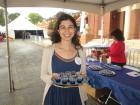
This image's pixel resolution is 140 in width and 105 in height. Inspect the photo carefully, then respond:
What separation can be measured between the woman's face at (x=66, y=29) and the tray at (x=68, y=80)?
0.40m

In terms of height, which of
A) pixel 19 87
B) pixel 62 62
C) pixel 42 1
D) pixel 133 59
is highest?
pixel 42 1

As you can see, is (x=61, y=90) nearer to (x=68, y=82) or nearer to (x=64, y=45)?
(x=68, y=82)

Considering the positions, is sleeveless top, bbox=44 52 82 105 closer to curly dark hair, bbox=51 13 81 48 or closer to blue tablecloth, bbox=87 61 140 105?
curly dark hair, bbox=51 13 81 48

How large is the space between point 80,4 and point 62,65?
4.06 meters

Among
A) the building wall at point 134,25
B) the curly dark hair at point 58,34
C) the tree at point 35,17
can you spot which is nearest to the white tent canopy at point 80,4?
the curly dark hair at point 58,34

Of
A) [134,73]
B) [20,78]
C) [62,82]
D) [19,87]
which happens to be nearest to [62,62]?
[62,82]

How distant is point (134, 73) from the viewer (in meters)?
4.11

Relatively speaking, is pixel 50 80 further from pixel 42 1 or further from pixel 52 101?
pixel 42 1

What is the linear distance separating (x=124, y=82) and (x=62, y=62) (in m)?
1.72

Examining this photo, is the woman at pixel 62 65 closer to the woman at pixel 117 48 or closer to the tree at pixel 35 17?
the woman at pixel 117 48

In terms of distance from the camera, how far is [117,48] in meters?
5.07

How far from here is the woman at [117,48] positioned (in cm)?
508

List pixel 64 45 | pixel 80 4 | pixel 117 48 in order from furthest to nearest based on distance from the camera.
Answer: pixel 80 4 < pixel 117 48 < pixel 64 45

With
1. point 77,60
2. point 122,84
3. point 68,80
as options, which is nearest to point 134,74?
point 122,84
